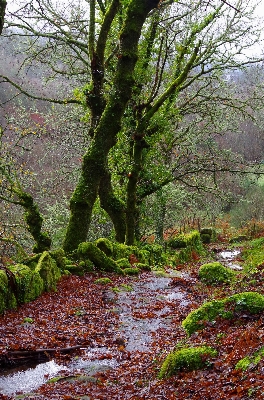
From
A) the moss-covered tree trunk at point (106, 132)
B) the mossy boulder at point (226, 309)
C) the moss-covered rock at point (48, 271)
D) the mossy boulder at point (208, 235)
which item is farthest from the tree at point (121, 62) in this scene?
the mossy boulder at point (208, 235)

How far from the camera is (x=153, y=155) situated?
55.8ft

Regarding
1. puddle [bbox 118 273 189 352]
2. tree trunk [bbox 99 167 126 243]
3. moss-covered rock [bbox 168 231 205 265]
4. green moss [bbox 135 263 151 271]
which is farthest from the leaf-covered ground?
moss-covered rock [bbox 168 231 205 265]

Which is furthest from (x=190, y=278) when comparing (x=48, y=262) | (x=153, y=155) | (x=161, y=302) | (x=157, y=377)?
(x=157, y=377)

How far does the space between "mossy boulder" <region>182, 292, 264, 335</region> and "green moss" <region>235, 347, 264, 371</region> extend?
4.86 feet

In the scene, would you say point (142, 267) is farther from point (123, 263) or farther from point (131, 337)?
point (131, 337)

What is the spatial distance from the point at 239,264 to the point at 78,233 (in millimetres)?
6679

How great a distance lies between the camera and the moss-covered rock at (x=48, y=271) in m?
9.24

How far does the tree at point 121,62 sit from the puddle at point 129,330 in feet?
10.9

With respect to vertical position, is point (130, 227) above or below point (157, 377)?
above

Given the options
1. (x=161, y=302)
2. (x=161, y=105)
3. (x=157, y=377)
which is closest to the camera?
(x=157, y=377)

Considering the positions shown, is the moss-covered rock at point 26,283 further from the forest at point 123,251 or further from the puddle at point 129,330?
the puddle at point 129,330

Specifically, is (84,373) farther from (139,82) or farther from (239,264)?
(139,82)

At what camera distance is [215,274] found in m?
11.3

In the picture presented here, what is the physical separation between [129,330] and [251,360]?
3872 millimetres
